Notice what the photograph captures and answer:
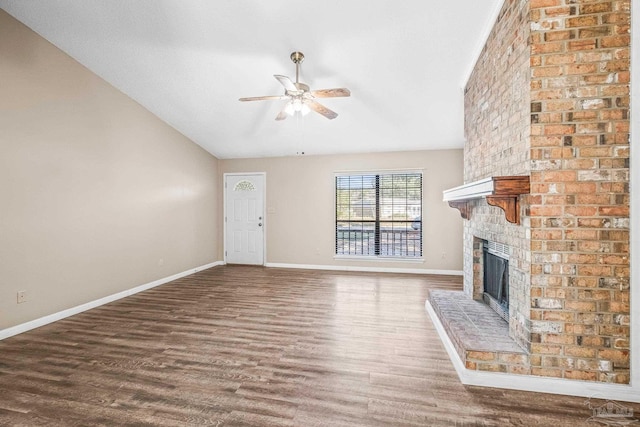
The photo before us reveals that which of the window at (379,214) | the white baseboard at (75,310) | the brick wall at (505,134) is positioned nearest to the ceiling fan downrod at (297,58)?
the brick wall at (505,134)

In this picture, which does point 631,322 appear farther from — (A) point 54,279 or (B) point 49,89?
(B) point 49,89

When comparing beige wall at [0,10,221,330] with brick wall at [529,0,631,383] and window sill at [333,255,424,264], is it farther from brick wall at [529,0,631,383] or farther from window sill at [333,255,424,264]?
brick wall at [529,0,631,383]

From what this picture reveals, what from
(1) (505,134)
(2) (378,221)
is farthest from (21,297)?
(2) (378,221)

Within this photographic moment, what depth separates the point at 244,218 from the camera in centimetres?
645

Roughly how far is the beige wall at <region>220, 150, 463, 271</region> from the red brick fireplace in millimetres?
3641

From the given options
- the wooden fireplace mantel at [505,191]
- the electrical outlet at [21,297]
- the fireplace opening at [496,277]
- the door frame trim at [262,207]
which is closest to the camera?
the wooden fireplace mantel at [505,191]

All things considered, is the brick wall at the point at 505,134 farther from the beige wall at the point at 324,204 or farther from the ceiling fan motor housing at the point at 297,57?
the beige wall at the point at 324,204

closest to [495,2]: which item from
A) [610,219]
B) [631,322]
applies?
[610,219]

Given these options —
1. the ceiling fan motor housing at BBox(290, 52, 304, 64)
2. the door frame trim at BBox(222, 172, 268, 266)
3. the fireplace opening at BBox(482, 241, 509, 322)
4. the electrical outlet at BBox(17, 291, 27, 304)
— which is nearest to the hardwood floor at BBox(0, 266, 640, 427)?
the electrical outlet at BBox(17, 291, 27, 304)

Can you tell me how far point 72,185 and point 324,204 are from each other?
4.02 meters

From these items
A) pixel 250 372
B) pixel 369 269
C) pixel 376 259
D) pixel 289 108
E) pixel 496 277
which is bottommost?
pixel 250 372

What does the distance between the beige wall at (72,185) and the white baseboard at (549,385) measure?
13.8ft

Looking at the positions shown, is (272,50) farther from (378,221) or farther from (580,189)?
(378,221)

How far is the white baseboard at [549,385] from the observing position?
1815 mm
